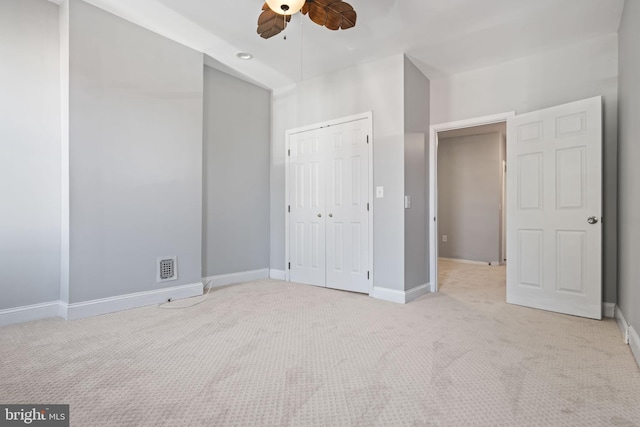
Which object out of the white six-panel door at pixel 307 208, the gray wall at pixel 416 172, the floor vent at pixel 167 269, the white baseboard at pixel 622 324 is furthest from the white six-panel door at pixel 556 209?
the floor vent at pixel 167 269

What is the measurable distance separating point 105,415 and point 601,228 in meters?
3.81

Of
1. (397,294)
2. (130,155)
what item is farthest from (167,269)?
(397,294)

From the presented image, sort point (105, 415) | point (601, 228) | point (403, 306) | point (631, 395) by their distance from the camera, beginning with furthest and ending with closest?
point (403, 306)
point (601, 228)
point (631, 395)
point (105, 415)

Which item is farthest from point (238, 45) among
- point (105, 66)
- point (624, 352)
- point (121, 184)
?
point (624, 352)

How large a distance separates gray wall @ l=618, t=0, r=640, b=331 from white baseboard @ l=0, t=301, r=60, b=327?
14.5ft

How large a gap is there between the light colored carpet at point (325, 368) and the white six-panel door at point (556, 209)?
304 mm

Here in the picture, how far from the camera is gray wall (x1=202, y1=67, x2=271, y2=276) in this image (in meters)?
4.05

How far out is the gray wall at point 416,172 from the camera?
356cm

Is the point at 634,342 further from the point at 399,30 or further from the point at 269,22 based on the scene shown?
the point at 269,22

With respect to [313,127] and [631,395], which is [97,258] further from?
[631,395]

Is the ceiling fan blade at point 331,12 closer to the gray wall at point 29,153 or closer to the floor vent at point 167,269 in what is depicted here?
the gray wall at point 29,153

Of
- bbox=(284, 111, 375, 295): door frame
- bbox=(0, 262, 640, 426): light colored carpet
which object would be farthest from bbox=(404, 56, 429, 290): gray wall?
bbox=(0, 262, 640, 426): light colored carpet

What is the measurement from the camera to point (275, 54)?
142 inches

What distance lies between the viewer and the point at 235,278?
430 cm
